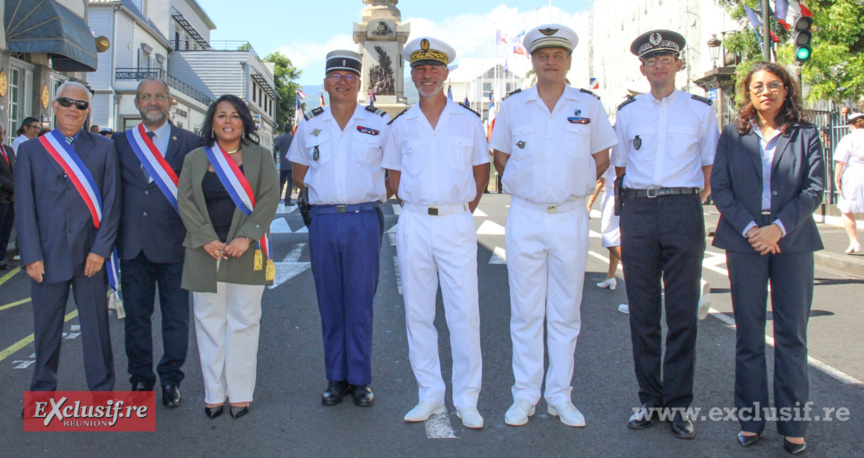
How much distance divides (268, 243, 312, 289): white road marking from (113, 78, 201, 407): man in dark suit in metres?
3.69

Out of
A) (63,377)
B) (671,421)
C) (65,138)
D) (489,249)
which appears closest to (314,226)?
(65,138)

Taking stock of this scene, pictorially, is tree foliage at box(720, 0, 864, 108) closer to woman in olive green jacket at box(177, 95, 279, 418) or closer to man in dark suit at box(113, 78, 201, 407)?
woman in olive green jacket at box(177, 95, 279, 418)

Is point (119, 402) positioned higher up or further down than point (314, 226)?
further down

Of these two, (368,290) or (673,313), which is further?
(368,290)

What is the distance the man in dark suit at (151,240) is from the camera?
14.8ft

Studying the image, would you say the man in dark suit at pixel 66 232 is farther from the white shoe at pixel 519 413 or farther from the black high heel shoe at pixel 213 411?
the white shoe at pixel 519 413

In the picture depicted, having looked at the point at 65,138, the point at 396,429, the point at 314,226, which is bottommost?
the point at 396,429

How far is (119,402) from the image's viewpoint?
173 inches

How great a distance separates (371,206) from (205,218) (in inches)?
41.4

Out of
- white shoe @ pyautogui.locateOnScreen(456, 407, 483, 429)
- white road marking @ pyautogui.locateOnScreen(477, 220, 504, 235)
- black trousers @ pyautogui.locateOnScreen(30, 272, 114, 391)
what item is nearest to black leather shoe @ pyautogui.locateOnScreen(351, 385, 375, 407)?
white shoe @ pyautogui.locateOnScreen(456, 407, 483, 429)

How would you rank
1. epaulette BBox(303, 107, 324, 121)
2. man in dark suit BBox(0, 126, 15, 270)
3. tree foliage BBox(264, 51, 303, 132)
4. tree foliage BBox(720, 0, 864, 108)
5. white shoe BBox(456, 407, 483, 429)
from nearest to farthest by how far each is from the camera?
white shoe BBox(456, 407, 483, 429)
epaulette BBox(303, 107, 324, 121)
man in dark suit BBox(0, 126, 15, 270)
tree foliage BBox(720, 0, 864, 108)
tree foliage BBox(264, 51, 303, 132)

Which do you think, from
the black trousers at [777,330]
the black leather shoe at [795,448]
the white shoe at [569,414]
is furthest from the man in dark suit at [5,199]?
the black leather shoe at [795,448]

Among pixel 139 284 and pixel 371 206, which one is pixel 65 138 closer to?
pixel 139 284

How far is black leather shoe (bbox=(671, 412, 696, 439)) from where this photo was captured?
4004mm
